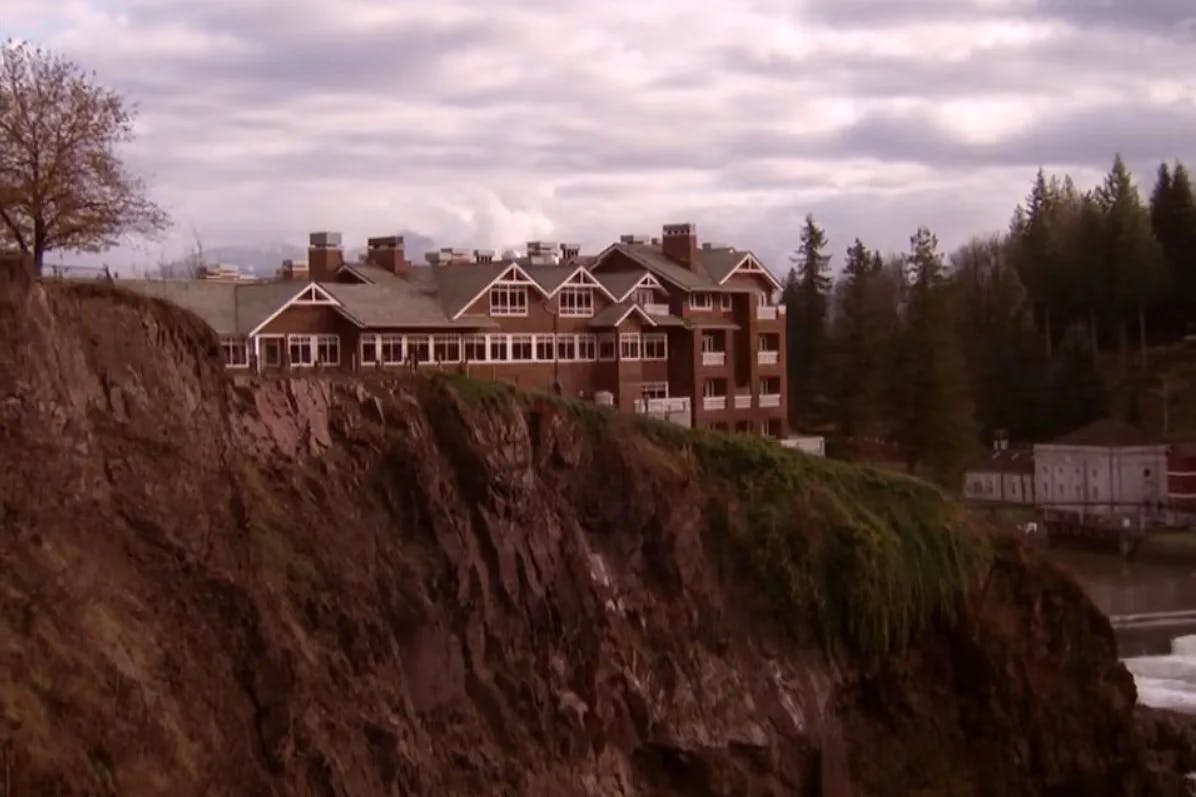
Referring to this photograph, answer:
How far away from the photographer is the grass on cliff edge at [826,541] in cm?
3638

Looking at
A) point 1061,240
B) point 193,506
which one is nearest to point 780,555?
point 193,506

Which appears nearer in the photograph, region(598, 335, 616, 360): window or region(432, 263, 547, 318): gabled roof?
region(432, 263, 547, 318): gabled roof

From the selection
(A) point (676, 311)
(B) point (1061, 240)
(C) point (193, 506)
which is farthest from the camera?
(B) point (1061, 240)

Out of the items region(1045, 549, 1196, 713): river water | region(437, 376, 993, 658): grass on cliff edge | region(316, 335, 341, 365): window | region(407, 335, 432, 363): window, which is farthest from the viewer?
region(1045, 549, 1196, 713): river water

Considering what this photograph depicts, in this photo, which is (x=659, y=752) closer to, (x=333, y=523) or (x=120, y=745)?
(x=333, y=523)

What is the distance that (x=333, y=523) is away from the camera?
95.3 feet

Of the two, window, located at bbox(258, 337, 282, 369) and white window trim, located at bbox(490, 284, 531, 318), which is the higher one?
white window trim, located at bbox(490, 284, 531, 318)

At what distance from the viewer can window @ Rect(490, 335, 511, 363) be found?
4803 cm

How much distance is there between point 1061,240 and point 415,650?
96400 millimetres

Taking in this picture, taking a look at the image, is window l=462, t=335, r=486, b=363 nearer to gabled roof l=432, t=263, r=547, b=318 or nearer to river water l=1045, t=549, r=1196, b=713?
gabled roof l=432, t=263, r=547, b=318

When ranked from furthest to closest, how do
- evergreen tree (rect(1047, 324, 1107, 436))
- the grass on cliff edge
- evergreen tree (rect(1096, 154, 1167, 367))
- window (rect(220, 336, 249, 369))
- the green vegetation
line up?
evergreen tree (rect(1096, 154, 1167, 367)) → evergreen tree (rect(1047, 324, 1107, 436)) → window (rect(220, 336, 249, 369)) → the green vegetation → the grass on cliff edge

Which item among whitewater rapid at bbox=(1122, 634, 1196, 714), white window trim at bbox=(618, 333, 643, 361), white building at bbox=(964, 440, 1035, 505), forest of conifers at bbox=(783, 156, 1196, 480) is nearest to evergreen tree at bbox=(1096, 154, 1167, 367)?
forest of conifers at bbox=(783, 156, 1196, 480)

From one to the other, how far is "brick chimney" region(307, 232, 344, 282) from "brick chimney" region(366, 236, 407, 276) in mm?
1892

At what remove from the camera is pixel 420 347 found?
45.2 meters
